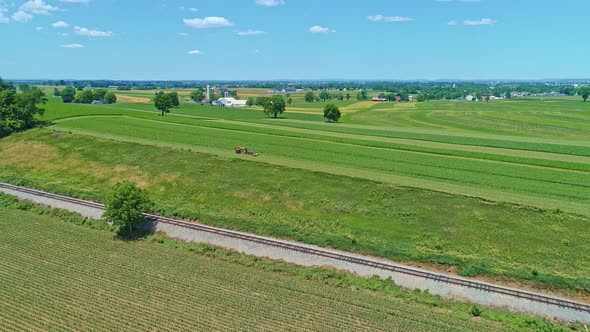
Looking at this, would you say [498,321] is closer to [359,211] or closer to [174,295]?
[359,211]

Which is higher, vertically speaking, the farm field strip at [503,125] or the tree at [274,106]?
the tree at [274,106]

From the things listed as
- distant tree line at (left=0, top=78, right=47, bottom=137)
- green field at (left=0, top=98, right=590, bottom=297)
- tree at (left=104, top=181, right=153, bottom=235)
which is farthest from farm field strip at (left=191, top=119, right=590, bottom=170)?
distant tree line at (left=0, top=78, right=47, bottom=137)

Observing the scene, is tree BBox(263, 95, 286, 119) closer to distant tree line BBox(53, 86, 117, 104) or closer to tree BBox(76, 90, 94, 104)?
distant tree line BBox(53, 86, 117, 104)

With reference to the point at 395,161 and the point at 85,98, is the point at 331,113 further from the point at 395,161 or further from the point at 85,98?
the point at 85,98

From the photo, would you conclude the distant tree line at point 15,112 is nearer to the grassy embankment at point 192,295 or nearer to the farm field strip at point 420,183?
the farm field strip at point 420,183

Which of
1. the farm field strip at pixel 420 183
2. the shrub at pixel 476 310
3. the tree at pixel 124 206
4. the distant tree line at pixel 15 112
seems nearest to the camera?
the shrub at pixel 476 310

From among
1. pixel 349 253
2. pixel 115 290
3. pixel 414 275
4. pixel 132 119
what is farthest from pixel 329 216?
pixel 132 119

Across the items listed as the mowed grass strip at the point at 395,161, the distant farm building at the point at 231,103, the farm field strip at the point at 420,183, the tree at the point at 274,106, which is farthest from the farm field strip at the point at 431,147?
the distant farm building at the point at 231,103
